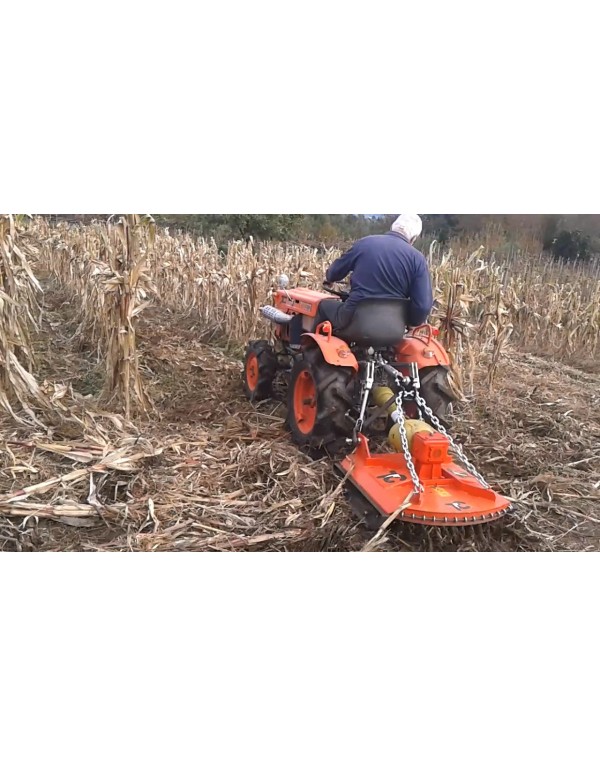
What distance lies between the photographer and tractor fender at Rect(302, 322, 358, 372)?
4.06 meters

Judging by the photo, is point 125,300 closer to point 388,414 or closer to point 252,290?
point 388,414

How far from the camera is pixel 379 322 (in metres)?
4.17

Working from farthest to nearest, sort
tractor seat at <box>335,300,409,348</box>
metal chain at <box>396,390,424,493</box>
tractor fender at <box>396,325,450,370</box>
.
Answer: tractor fender at <box>396,325,450,370</box> < tractor seat at <box>335,300,409,348</box> < metal chain at <box>396,390,424,493</box>

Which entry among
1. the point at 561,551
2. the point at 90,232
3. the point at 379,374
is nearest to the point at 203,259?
the point at 90,232

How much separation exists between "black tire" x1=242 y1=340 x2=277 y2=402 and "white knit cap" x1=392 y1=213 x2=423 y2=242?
179 centimetres

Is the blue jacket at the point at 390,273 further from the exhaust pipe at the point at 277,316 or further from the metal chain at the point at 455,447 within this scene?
the exhaust pipe at the point at 277,316

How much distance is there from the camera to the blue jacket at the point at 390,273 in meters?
4.04

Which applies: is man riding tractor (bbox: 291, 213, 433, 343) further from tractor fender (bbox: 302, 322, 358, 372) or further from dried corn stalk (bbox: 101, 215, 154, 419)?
dried corn stalk (bbox: 101, 215, 154, 419)

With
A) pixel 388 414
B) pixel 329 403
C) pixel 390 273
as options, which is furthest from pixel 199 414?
pixel 390 273

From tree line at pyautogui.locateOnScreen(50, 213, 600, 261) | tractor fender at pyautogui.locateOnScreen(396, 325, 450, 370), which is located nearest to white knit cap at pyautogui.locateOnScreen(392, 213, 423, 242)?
tractor fender at pyautogui.locateOnScreen(396, 325, 450, 370)

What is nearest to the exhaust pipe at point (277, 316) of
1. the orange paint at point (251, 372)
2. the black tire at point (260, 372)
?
Answer: the black tire at point (260, 372)

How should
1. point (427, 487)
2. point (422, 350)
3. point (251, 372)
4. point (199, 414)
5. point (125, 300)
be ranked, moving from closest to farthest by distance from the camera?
point (427, 487) < point (422, 350) < point (125, 300) < point (199, 414) < point (251, 372)

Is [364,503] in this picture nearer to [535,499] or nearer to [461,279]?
[535,499]

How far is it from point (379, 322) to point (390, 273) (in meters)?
0.35
